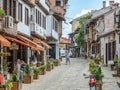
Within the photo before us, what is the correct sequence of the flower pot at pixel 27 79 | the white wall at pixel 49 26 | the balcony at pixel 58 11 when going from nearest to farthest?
the flower pot at pixel 27 79, the white wall at pixel 49 26, the balcony at pixel 58 11

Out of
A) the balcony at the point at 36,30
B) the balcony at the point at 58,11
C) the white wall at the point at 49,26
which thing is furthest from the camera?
the balcony at the point at 58,11

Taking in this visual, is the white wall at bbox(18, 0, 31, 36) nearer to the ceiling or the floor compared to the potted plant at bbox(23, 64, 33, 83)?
nearer to the ceiling

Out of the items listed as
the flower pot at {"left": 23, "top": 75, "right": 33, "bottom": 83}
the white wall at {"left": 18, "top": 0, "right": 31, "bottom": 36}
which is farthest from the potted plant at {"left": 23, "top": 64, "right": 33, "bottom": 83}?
the white wall at {"left": 18, "top": 0, "right": 31, "bottom": 36}

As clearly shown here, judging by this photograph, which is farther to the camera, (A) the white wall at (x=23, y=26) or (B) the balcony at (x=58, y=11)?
(B) the balcony at (x=58, y=11)

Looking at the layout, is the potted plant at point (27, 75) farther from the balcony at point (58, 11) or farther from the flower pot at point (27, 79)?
the balcony at point (58, 11)

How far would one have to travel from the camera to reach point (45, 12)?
52250 mm

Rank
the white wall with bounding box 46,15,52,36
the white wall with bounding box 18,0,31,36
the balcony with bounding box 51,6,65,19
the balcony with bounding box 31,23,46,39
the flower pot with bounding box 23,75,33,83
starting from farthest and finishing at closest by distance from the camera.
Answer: the balcony with bounding box 51,6,65,19, the white wall with bounding box 46,15,52,36, the balcony with bounding box 31,23,46,39, the white wall with bounding box 18,0,31,36, the flower pot with bounding box 23,75,33,83

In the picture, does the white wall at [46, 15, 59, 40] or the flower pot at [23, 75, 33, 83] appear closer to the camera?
the flower pot at [23, 75, 33, 83]

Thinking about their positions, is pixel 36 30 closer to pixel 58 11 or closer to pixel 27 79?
pixel 27 79

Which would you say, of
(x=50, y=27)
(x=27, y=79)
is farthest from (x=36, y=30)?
(x=27, y=79)

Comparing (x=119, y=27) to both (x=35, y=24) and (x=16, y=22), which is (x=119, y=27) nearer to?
(x=35, y=24)

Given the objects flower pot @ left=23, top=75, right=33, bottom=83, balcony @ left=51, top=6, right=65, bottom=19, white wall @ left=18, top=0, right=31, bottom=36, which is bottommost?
flower pot @ left=23, top=75, right=33, bottom=83

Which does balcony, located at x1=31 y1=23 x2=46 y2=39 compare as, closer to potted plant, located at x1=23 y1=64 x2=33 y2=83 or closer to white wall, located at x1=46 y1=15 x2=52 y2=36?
white wall, located at x1=46 y1=15 x2=52 y2=36

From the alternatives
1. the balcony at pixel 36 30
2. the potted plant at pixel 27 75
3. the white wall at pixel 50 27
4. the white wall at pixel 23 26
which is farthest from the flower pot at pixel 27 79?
the white wall at pixel 50 27
